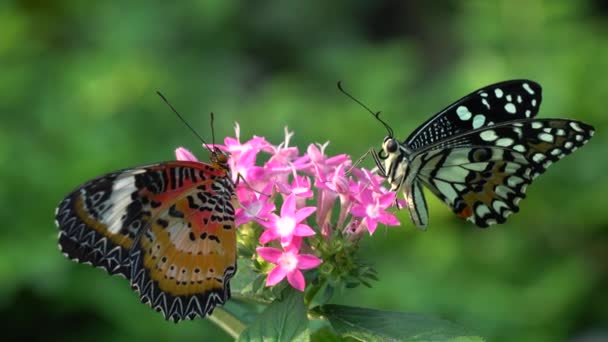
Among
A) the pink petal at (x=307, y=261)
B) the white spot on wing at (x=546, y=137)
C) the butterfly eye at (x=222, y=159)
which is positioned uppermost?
the white spot on wing at (x=546, y=137)

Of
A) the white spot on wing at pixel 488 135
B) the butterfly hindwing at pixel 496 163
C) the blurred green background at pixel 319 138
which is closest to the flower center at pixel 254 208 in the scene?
the butterfly hindwing at pixel 496 163

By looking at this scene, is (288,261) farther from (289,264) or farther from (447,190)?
(447,190)

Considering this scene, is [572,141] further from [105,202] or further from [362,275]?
[105,202]

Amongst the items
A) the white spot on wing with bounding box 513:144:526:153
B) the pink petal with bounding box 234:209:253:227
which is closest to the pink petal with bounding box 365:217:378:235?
the pink petal with bounding box 234:209:253:227

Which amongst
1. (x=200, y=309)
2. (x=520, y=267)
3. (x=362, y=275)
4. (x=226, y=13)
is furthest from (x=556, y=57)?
(x=200, y=309)

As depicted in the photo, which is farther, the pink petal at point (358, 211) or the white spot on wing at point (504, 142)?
the white spot on wing at point (504, 142)

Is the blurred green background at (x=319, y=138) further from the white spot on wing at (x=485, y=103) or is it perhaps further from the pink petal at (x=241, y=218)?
the pink petal at (x=241, y=218)

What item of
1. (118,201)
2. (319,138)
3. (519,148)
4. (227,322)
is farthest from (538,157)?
(319,138)
